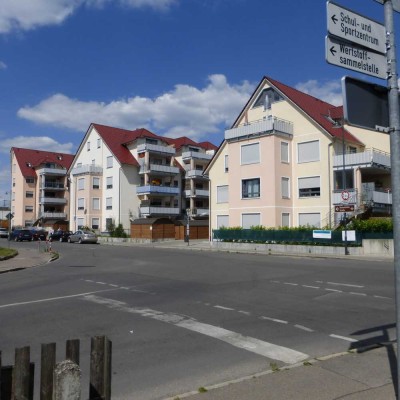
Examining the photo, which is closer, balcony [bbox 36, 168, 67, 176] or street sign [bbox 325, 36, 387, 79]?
street sign [bbox 325, 36, 387, 79]

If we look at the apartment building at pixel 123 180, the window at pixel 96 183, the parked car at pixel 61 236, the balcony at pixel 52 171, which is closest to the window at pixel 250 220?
the apartment building at pixel 123 180

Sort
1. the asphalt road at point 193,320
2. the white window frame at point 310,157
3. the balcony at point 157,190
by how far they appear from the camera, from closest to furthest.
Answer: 1. the asphalt road at point 193,320
2. the white window frame at point 310,157
3. the balcony at point 157,190

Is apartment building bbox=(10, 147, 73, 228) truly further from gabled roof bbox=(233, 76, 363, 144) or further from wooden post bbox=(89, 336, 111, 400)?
wooden post bbox=(89, 336, 111, 400)

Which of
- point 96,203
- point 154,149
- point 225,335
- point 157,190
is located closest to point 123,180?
point 157,190

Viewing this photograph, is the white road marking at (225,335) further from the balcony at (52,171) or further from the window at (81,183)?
the balcony at (52,171)

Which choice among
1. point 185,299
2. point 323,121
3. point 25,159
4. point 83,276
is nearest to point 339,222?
point 323,121

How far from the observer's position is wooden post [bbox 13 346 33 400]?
319cm

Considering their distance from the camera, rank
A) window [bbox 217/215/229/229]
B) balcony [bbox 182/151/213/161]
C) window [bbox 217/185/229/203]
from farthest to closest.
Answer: balcony [bbox 182/151/213/161]
window [bbox 217/185/229/203]
window [bbox 217/215/229/229]

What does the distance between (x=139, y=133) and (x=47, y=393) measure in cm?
6281

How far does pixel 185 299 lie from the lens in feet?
38.4

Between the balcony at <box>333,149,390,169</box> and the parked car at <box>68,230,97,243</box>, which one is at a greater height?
the balcony at <box>333,149,390,169</box>

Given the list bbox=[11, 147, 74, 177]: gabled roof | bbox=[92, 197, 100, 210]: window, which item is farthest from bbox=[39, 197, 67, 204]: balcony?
bbox=[92, 197, 100, 210]: window

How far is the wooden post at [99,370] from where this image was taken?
344 cm

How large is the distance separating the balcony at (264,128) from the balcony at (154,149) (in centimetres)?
2252
